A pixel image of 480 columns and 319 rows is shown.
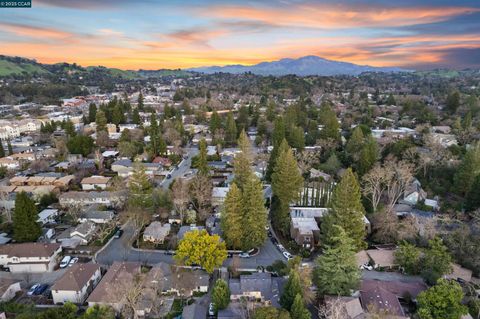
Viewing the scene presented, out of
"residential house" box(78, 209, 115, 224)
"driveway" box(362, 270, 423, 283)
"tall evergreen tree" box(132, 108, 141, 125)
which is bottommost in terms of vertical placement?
"driveway" box(362, 270, 423, 283)

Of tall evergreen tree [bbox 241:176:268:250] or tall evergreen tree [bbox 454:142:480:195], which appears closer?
tall evergreen tree [bbox 241:176:268:250]

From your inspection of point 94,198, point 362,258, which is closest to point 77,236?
point 94,198

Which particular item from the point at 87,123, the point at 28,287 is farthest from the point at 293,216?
the point at 87,123

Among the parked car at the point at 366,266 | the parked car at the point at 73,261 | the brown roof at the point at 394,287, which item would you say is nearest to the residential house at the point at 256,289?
the brown roof at the point at 394,287

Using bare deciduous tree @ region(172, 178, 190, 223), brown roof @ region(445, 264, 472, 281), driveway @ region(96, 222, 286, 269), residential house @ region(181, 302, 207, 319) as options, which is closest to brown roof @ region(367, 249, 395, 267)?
brown roof @ region(445, 264, 472, 281)

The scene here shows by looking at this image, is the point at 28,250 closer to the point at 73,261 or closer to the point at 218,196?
the point at 73,261

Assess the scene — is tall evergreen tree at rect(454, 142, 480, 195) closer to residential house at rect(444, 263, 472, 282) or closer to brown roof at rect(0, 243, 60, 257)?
residential house at rect(444, 263, 472, 282)

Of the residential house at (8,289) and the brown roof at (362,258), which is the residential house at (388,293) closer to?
the brown roof at (362,258)
